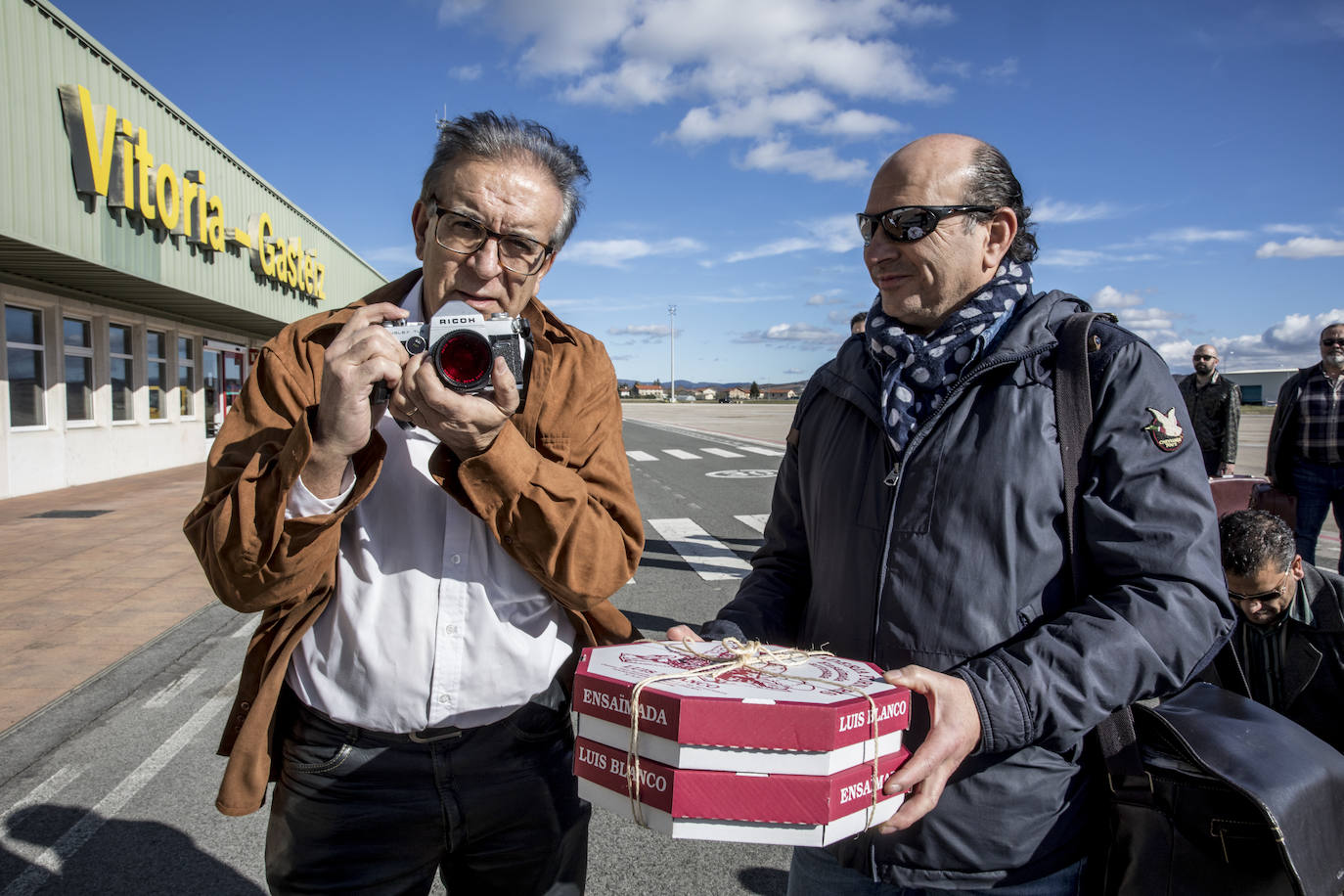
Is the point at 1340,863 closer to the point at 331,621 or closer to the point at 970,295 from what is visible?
the point at 970,295

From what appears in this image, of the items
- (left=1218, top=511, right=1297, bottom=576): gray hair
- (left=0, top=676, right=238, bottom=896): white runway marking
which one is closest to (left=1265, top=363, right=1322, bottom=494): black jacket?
(left=1218, top=511, right=1297, bottom=576): gray hair

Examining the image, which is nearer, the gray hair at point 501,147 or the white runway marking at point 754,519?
the gray hair at point 501,147

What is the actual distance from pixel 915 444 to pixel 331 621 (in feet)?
3.81

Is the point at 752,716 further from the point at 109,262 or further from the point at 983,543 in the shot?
the point at 109,262

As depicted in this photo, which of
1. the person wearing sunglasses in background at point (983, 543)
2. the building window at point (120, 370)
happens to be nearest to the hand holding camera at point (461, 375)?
the person wearing sunglasses in background at point (983, 543)

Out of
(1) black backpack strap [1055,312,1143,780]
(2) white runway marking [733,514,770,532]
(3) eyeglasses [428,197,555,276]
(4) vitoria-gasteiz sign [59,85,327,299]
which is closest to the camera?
(1) black backpack strap [1055,312,1143,780]

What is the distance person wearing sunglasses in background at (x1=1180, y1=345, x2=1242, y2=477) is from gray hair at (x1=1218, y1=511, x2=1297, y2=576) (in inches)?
222

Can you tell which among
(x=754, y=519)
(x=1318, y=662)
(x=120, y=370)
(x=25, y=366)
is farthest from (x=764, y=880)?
(x=120, y=370)

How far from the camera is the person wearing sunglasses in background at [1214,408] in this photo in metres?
8.05

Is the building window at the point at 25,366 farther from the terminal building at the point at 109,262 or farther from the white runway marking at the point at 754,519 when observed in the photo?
the white runway marking at the point at 754,519

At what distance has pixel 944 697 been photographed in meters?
1.37

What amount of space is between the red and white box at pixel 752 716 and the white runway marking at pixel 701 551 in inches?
243

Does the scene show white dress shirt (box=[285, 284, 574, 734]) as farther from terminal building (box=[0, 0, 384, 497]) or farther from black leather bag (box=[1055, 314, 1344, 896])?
terminal building (box=[0, 0, 384, 497])

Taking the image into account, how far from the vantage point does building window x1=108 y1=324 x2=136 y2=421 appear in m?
15.6
